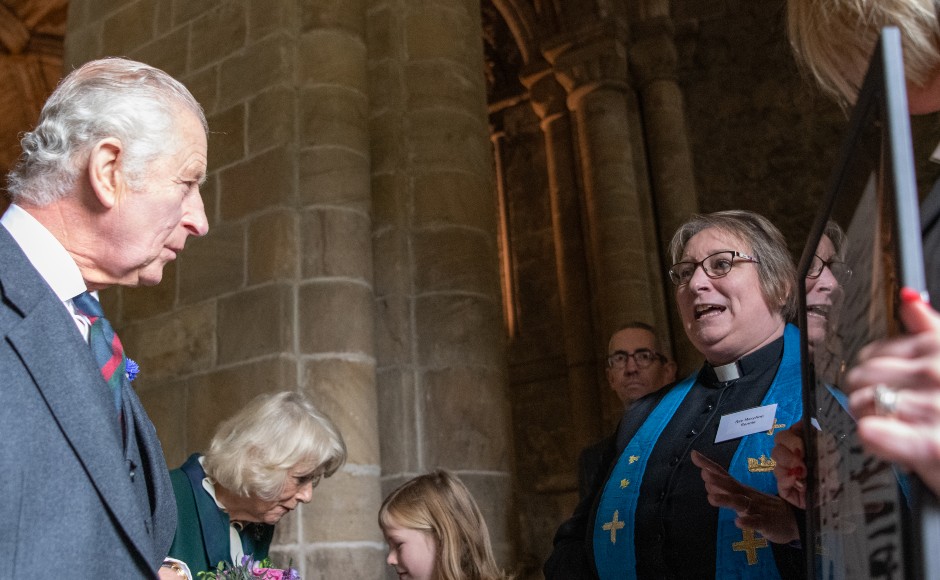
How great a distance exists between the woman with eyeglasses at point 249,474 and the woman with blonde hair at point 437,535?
26 centimetres

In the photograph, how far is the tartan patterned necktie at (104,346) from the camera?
1.33 m

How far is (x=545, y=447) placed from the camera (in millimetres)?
10648

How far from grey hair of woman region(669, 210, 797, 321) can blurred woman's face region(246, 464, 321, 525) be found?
1.37 meters

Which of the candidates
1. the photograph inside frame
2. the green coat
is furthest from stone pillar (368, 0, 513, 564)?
the photograph inside frame

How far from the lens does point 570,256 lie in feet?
32.0

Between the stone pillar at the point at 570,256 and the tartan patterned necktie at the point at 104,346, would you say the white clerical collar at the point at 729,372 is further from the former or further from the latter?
the stone pillar at the point at 570,256

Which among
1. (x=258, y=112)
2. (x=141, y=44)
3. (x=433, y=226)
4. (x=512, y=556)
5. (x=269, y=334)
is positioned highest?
(x=141, y=44)

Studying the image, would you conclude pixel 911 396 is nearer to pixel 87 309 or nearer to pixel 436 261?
pixel 87 309

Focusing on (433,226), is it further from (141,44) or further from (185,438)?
(141,44)

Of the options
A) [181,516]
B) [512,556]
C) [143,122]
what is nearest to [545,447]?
[512,556]

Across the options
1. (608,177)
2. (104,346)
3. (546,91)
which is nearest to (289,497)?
(104,346)

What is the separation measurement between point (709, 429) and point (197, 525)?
4.78ft

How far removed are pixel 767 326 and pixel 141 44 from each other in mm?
3543

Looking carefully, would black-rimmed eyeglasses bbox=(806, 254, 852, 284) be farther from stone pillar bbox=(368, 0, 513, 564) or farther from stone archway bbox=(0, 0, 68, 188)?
stone archway bbox=(0, 0, 68, 188)
